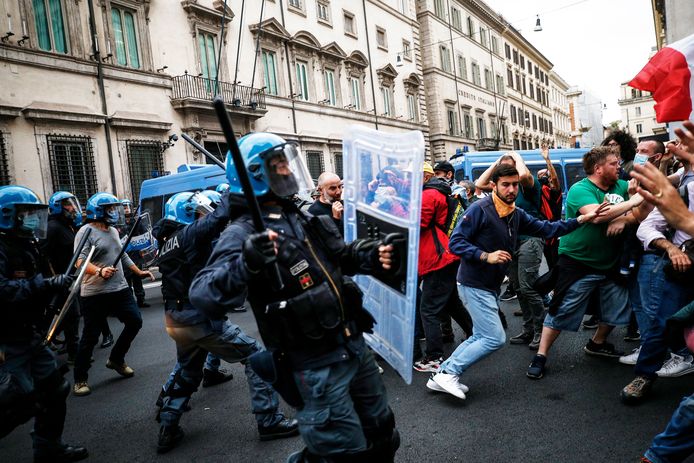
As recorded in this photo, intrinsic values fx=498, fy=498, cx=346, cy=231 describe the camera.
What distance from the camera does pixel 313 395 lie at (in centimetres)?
214

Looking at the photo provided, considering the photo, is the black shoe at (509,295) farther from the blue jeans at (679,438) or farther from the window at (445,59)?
the window at (445,59)

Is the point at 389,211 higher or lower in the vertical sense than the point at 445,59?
lower

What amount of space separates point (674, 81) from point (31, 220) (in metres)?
4.47

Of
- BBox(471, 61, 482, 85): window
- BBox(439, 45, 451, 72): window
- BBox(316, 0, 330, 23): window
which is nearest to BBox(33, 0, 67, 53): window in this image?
BBox(316, 0, 330, 23): window

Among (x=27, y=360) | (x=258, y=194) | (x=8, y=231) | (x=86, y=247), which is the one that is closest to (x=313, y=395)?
(x=258, y=194)

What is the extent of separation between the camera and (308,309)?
2.07 meters

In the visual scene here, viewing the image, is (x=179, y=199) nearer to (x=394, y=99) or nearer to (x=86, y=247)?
(x=86, y=247)

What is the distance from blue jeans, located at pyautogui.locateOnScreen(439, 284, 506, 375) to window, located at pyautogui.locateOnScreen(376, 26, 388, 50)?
2508cm

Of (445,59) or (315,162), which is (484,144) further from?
(315,162)

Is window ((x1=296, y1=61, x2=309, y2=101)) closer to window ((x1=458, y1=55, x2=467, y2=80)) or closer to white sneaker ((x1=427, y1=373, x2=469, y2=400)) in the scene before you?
window ((x1=458, y1=55, x2=467, y2=80))

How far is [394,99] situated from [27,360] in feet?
86.7

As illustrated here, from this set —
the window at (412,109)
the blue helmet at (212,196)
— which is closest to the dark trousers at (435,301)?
the blue helmet at (212,196)

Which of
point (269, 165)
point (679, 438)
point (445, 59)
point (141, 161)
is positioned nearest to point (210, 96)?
point (141, 161)

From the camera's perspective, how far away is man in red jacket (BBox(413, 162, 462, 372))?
455 centimetres
